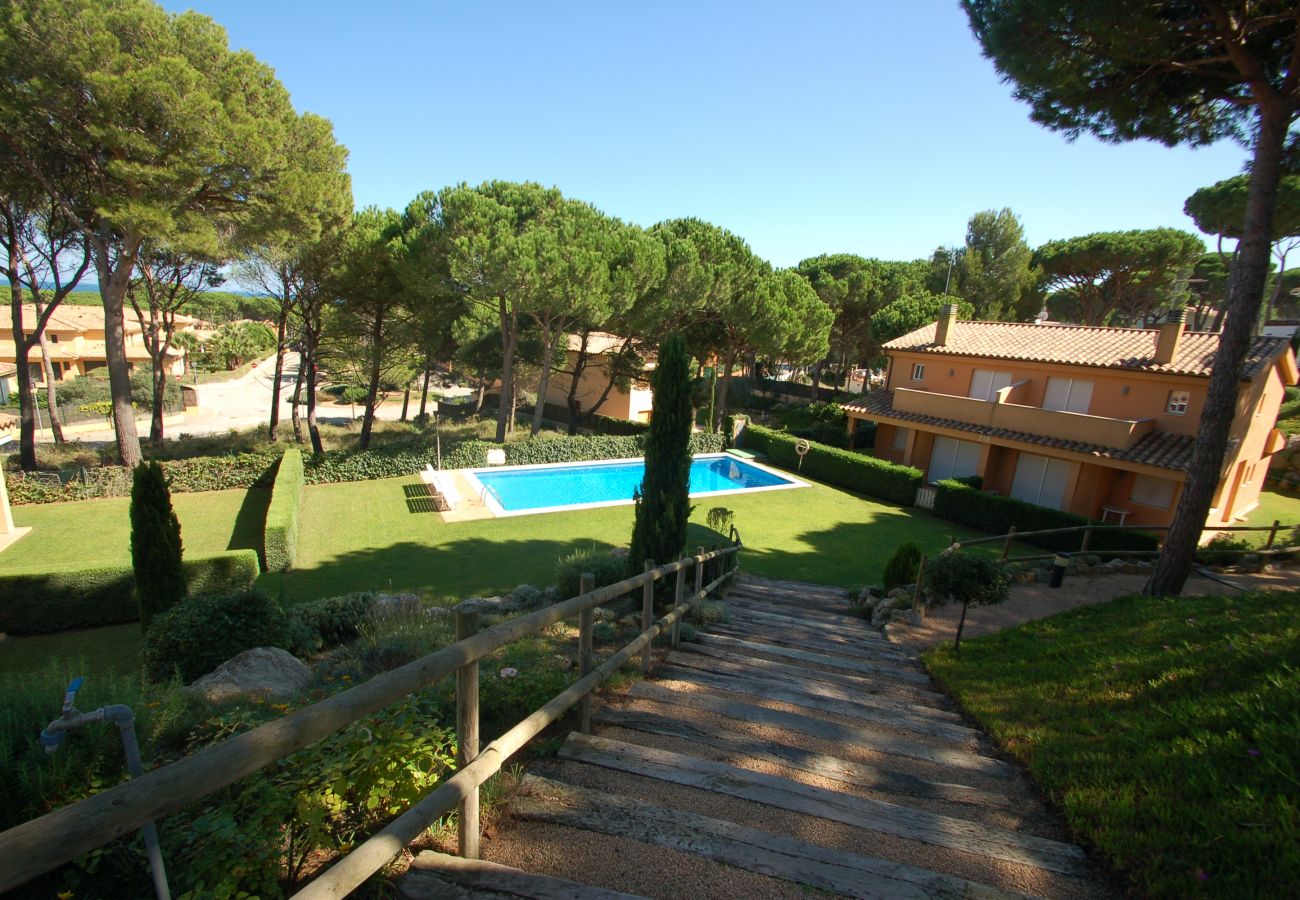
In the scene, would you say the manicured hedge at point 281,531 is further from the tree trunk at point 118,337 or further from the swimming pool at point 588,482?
the swimming pool at point 588,482

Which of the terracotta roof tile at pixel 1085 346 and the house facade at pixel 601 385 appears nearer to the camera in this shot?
the terracotta roof tile at pixel 1085 346

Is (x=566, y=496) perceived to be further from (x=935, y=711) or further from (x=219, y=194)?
(x=935, y=711)

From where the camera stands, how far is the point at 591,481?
75.3 feet

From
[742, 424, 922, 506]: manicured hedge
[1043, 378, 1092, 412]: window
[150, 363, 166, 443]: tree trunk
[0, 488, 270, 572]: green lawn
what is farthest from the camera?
[150, 363, 166, 443]: tree trunk

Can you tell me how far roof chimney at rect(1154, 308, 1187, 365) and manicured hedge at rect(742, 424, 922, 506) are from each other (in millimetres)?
7546

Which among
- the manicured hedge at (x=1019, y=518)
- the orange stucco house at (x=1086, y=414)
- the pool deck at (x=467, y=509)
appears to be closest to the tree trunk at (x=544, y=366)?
the pool deck at (x=467, y=509)

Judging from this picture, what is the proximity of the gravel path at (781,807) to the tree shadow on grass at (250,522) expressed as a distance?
41.0ft

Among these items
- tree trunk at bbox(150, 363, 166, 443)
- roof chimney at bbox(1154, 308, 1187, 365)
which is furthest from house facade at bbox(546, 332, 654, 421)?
roof chimney at bbox(1154, 308, 1187, 365)

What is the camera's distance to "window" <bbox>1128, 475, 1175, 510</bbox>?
1700cm

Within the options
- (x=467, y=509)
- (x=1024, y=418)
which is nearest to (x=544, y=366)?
(x=467, y=509)

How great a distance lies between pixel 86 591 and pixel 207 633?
4916mm

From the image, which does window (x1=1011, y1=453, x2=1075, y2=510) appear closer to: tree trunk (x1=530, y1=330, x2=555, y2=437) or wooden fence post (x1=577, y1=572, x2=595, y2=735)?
tree trunk (x1=530, y1=330, x2=555, y2=437)

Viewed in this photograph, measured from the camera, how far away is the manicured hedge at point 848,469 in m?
20.6

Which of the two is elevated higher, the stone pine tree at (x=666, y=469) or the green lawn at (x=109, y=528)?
the stone pine tree at (x=666, y=469)
